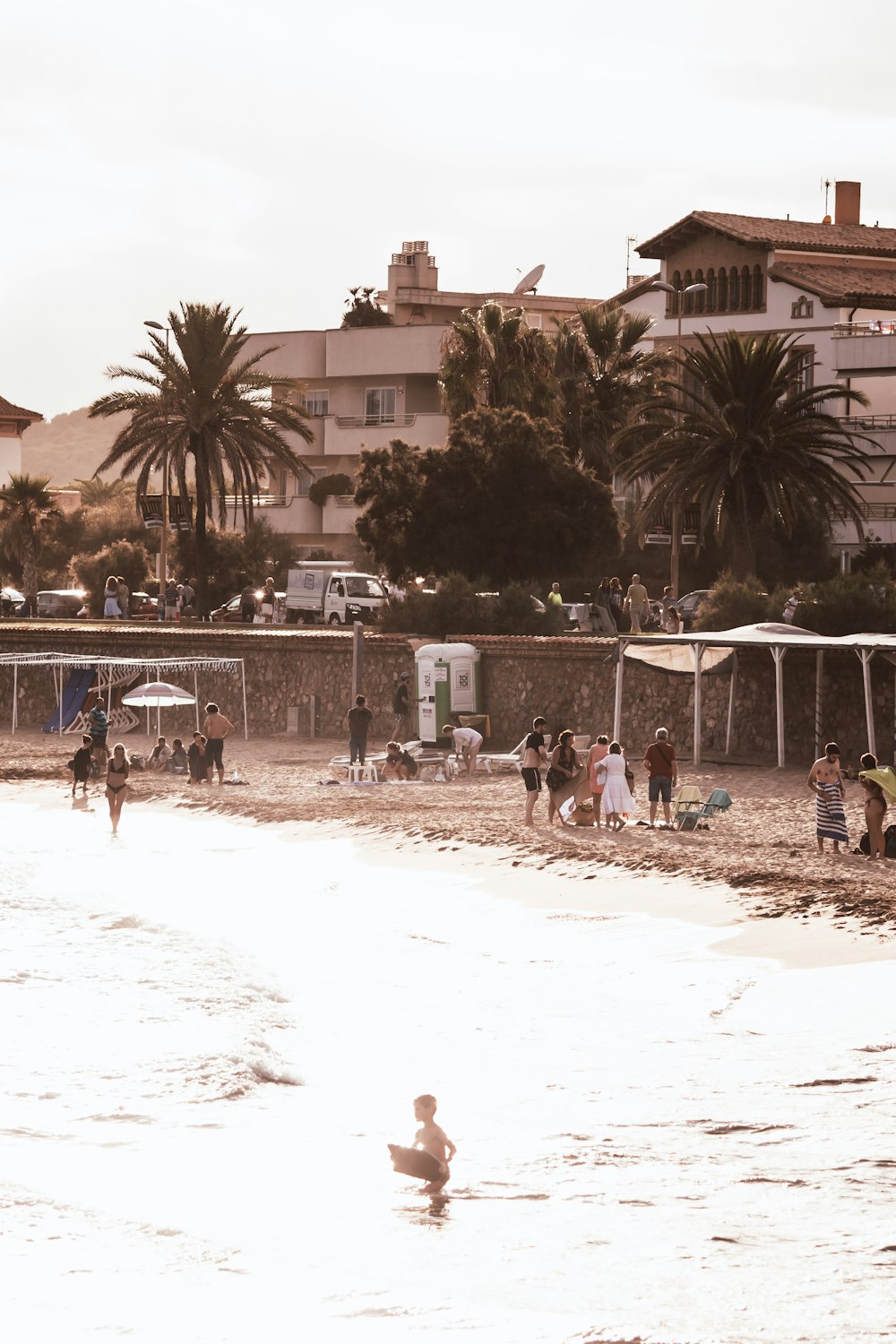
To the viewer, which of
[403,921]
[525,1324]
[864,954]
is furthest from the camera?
[403,921]

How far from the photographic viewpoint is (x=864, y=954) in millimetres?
16000

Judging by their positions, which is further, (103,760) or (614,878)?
(103,760)

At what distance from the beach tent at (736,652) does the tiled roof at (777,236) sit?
125 feet

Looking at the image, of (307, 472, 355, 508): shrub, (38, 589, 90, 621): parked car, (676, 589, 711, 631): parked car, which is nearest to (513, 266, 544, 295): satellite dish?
(307, 472, 355, 508): shrub

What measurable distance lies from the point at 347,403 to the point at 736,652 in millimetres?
45915

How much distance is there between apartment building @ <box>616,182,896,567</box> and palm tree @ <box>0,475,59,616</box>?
77.9ft

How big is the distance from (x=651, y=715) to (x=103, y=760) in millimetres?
9918

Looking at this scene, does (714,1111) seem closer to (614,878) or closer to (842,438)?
(614,878)

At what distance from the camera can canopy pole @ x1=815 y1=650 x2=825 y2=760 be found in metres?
28.9

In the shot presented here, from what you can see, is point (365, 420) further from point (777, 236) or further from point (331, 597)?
point (331, 597)

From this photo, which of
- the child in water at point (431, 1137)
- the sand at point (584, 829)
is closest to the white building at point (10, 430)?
the sand at point (584, 829)

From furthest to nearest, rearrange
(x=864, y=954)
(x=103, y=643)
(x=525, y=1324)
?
1. (x=103, y=643)
2. (x=864, y=954)
3. (x=525, y=1324)

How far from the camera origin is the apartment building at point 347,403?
7181 cm

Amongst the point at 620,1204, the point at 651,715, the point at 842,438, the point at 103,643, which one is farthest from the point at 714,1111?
the point at 842,438
